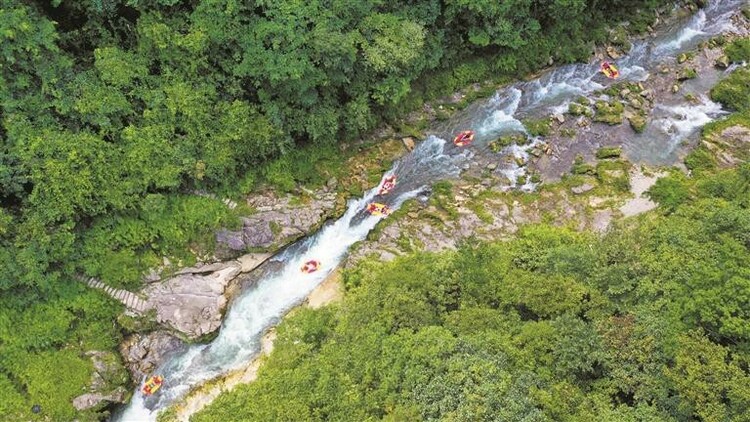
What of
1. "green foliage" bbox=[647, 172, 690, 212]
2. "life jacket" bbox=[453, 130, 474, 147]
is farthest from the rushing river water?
"green foliage" bbox=[647, 172, 690, 212]

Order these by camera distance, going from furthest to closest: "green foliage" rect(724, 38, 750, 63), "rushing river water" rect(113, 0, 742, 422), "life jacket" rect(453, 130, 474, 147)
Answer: "green foliage" rect(724, 38, 750, 63) → "life jacket" rect(453, 130, 474, 147) → "rushing river water" rect(113, 0, 742, 422)

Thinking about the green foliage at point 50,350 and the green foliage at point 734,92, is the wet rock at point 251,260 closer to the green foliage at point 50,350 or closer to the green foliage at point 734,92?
the green foliage at point 50,350

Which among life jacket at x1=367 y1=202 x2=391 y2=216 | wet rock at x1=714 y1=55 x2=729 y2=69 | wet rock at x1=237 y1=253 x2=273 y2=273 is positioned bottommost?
wet rock at x1=714 y1=55 x2=729 y2=69

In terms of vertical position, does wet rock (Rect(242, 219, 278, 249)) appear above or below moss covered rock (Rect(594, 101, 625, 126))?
above

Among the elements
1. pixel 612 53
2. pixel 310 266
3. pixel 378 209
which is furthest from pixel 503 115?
pixel 310 266

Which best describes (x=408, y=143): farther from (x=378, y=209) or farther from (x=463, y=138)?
(x=378, y=209)

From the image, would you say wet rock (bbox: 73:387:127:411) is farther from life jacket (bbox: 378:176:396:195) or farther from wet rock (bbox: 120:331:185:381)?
life jacket (bbox: 378:176:396:195)
